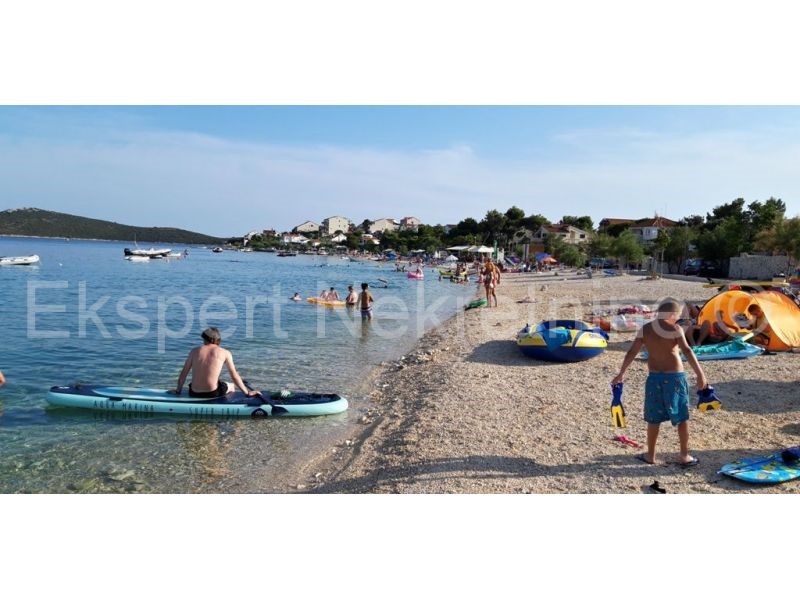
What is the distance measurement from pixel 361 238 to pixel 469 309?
122374 mm

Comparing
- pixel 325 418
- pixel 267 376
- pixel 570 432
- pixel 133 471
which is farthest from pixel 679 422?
pixel 267 376

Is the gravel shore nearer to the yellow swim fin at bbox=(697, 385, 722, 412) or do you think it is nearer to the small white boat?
the yellow swim fin at bbox=(697, 385, 722, 412)

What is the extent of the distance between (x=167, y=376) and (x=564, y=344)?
8.27 meters

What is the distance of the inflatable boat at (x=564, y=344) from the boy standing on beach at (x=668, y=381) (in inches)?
199

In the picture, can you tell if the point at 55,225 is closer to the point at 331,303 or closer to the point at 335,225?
the point at 335,225

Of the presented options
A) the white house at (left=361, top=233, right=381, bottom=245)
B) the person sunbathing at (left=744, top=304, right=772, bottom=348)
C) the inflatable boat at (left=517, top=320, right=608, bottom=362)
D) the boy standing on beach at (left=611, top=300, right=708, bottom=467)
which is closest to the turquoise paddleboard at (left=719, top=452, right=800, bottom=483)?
the boy standing on beach at (left=611, top=300, right=708, bottom=467)

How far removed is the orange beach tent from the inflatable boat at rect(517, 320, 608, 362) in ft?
9.53

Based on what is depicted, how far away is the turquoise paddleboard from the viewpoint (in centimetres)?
482

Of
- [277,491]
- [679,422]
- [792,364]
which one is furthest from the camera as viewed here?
[792,364]

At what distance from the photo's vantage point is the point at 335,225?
630ft

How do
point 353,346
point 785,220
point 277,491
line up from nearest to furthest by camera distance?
point 277,491 → point 353,346 → point 785,220

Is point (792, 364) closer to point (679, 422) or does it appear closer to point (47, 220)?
point (679, 422)

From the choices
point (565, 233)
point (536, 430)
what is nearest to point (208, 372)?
point (536, 430)

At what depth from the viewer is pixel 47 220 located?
6216 inches
